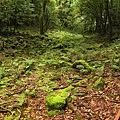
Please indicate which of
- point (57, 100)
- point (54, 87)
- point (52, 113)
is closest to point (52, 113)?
point (52, 113)

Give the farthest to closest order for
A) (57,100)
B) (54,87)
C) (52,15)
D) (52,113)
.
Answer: (52,15) → (54,87) → (57,100) → (52,113)

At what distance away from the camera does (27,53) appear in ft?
47.8

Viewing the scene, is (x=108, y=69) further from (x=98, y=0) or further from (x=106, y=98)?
(x=98, y=0)

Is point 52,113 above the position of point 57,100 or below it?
below

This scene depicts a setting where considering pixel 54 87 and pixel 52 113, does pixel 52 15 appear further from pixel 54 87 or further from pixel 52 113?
pixel 52 113

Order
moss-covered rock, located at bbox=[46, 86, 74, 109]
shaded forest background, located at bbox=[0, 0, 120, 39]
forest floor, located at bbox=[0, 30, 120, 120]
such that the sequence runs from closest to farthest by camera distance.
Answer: forest floor, located at bbox=[0, 30, 120, 120], moss-covered rock, located at bbox=[46, 86, 74, 109], shaded forest background, located at bbox=[0, 0, 120, 39]

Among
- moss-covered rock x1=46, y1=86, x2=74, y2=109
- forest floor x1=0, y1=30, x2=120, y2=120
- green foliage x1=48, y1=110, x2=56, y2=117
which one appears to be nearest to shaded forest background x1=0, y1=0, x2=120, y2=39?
forest floor x1=0, y1=30, x2=120, y2=120

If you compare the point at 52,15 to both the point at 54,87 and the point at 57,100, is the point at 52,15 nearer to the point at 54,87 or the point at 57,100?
the point at 54,87

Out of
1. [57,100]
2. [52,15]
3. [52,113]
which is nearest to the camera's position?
[52,113]

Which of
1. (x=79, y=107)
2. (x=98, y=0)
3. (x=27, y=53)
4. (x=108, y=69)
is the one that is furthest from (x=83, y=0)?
(x=79, y=107)

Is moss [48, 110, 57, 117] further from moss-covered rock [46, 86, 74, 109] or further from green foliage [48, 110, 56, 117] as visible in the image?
moss-covered rock [46, 86, 74, 109]

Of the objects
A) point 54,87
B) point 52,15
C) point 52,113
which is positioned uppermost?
point 52,15

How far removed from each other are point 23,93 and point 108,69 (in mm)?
3908

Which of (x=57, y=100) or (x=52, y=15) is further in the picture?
(x=52, y=15)
